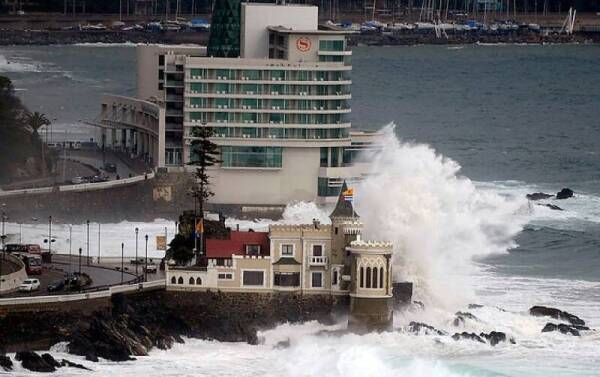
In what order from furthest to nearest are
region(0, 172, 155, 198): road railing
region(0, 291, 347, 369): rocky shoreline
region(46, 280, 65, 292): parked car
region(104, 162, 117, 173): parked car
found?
region(104, 162, 117, 173): parked car, region(0, 172, 155, 198): road railing, region(46, 280, 65, 292): parked car, region(0, 291, 347, 369): rocky shoreline

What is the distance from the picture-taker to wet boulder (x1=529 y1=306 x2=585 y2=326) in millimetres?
85562

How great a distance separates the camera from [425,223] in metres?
88.2

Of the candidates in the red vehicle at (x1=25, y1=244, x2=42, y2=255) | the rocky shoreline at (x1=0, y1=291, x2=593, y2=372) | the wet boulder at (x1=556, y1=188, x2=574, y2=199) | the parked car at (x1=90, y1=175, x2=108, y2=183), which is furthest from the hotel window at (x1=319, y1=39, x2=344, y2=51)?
the rocky shoreline at (x1=0, y1=291, x2=593, y2=372)

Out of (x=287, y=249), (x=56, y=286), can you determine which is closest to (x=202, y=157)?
(x=287, y=249)

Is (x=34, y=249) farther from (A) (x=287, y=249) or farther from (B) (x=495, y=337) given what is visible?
(B) (x=495, y=337)

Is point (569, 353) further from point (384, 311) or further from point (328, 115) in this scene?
point (328, 115)

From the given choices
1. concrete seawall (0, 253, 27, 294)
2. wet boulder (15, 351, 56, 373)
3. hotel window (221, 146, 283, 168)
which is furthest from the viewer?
hotel window (221, 146, 283, 168)

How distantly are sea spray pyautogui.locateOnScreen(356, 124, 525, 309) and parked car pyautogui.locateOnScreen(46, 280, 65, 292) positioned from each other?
32.8ft

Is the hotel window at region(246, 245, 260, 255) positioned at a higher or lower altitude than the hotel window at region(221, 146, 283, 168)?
higher

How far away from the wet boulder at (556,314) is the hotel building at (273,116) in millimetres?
20817

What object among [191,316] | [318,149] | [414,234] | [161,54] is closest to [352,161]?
[318,149]

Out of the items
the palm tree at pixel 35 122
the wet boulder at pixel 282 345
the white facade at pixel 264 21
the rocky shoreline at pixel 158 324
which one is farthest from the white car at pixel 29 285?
the palm tree at pixel 35 122

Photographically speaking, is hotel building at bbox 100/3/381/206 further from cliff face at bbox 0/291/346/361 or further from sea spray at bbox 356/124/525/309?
cliff face at bbox 0/291/346/361

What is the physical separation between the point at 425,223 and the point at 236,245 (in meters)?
7.97
